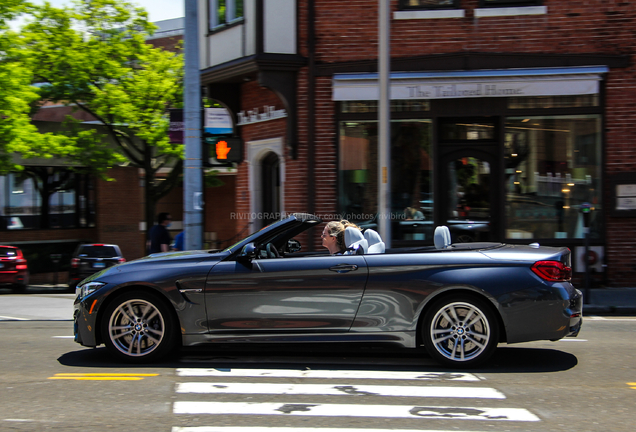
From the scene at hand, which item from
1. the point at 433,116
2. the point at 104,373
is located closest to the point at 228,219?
the point at 433,116

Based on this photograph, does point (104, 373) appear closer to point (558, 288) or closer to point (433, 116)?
point (558, 288)

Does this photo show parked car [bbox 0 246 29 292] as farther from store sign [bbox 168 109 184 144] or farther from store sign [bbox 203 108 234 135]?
store sign [bbox 168 109 184 144]

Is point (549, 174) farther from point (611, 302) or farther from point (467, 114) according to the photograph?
point (611, 302)

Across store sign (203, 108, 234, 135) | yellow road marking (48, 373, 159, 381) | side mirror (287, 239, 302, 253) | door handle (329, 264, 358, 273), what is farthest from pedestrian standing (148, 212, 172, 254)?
door handle (329, 264, 358, 273)

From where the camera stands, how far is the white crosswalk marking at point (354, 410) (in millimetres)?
4497

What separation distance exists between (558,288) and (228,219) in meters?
Answer: 31.1

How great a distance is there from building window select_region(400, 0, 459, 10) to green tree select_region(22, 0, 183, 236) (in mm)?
12076

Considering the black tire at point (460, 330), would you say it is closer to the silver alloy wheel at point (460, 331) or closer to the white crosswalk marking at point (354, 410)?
the silver alloy wheel at point (460, 331)

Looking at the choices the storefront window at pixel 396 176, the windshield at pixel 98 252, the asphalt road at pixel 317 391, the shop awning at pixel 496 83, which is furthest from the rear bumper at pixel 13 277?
the asphalt road at pixel 317 391

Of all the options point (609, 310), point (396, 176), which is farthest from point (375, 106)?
point (609, 310)

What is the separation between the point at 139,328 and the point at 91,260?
11.8 meters

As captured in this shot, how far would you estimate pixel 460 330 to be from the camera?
19.0 feet

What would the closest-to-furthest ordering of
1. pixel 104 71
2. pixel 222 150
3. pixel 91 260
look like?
pixel 222 150 < pixel 91 260 < pixel 104 71

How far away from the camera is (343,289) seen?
19.2 feet
